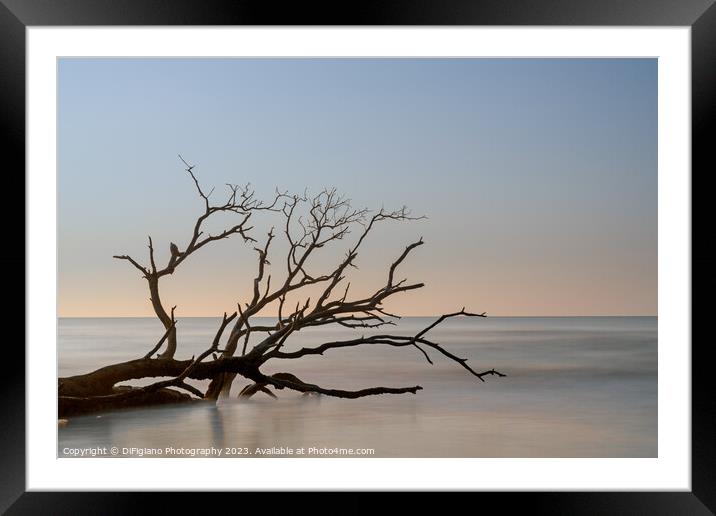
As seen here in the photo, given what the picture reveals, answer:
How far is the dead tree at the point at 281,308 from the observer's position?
100 inches

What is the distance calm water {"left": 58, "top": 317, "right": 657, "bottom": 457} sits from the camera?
7.77ft

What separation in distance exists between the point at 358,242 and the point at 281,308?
0.39 metres

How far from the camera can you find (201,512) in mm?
1979

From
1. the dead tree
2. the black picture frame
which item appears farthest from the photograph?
the black picture frame

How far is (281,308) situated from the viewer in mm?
2654

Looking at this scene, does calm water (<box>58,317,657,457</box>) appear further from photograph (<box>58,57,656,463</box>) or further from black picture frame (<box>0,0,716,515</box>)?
black picture frame (<box>0,0,716,515</box>)

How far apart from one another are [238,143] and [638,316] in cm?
160
